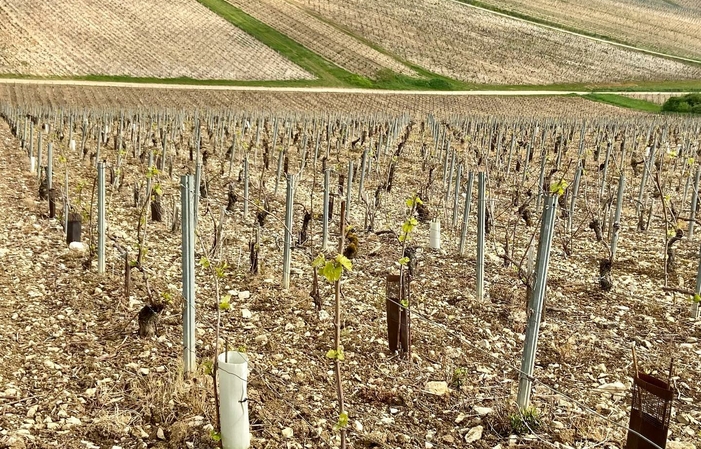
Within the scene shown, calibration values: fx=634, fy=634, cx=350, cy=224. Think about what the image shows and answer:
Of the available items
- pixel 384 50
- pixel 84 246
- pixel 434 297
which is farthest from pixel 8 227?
pixel 384 50

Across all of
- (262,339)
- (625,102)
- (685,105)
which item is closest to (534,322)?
(262,339)

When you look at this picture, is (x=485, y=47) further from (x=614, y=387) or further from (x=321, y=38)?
(x=614, y=387)

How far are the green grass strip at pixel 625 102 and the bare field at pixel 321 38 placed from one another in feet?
40.5

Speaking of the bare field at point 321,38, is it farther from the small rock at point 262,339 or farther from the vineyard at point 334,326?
the small rock at point 262,339

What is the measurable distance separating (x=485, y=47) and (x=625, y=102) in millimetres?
16777

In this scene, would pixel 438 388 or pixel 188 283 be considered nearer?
pixel 188 283

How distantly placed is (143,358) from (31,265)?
2.36 m

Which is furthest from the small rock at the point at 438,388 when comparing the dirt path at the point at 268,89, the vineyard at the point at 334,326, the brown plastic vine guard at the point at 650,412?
the dirt path at the point at 268,89

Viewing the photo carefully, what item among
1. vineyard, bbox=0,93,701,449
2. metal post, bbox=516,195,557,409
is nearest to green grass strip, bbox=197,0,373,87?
vineyard, bbox=0,93,701,449

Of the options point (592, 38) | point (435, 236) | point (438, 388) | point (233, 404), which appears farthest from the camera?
point (592, 38)

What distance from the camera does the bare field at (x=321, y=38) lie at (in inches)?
1723

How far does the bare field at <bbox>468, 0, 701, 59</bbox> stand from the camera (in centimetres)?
6406

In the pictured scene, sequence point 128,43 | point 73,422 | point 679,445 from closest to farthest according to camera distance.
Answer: point 73,422 → point 679,445 → point 128,43

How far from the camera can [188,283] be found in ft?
14.3
